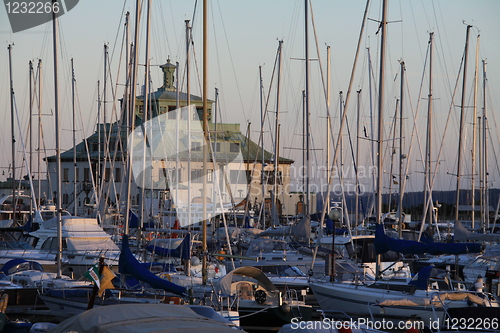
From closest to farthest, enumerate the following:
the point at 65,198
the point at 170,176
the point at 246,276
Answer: the point at 246,276 → the point at 170,176 → the point at 65,198

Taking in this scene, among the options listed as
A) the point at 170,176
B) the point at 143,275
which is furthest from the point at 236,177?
the point at 143,275

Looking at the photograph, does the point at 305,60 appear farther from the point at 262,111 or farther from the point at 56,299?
the point at 56,299

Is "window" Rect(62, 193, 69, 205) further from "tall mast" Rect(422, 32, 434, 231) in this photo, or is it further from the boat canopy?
the boat canopy

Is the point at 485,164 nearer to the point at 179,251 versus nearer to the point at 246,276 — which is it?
the point at 179,251

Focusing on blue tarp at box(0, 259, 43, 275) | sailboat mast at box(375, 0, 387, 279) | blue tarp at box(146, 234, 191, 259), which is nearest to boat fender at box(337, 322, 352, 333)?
sailboat mast at box(375, 0, 387, 279)

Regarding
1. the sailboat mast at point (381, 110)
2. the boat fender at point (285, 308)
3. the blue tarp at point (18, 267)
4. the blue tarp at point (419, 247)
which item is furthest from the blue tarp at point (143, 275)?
the sailboat mast at point (381, 110)

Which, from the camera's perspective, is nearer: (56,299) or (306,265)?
(56,299)

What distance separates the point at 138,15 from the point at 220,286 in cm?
1366

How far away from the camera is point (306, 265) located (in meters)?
27.8

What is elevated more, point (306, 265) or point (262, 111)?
point (262, 111)

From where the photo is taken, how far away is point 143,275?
19531 mm

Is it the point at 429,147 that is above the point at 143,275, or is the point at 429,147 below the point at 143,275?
above

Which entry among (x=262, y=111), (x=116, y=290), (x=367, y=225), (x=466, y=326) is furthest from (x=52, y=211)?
(x=466, y=326)

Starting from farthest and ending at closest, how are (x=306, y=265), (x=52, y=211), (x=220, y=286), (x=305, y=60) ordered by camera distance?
1. (x=52, y=211)
2. (x=305, y=60)
3. (x=306, y=265)
4. (x=220, y=286)
